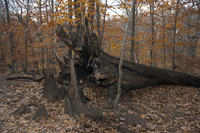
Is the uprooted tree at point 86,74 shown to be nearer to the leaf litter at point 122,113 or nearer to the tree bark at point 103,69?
the tree bark at point 103,69

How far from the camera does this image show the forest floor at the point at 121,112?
4.37m

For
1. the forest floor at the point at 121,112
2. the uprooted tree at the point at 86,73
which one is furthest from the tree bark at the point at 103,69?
the forest floor at the point at 121,112

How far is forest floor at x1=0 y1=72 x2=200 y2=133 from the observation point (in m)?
4.37

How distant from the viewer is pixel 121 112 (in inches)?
220

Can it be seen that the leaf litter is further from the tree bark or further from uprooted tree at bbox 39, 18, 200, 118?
the tree bark

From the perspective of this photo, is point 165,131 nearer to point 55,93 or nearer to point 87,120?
point 87,120

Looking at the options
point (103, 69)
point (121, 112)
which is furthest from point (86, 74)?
point (121, 112)

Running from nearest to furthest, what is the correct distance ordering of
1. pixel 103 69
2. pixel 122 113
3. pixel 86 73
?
1. pixel 122 113
2. pixel 103 69
3. pixel 86 73

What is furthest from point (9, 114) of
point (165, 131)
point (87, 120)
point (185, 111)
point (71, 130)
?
point (185, 111)

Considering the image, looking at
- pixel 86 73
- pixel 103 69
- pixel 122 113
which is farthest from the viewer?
pixel 86 73

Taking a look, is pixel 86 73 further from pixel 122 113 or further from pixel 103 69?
pixel 122 113

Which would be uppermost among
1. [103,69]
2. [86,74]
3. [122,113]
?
[103,69]

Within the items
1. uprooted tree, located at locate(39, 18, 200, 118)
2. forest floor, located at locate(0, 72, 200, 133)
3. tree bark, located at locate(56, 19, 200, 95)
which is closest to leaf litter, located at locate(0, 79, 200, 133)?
forest floor, located at locate(0, 72, 200, 133)

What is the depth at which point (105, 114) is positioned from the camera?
5.28 meters
